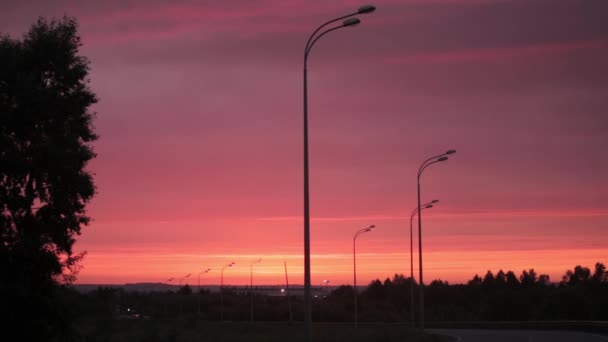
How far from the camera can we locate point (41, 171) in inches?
941

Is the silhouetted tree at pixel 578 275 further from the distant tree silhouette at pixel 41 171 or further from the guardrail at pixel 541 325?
the distant tree silhouette at pixel 41 171

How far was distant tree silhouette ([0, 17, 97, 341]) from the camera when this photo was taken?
23.3m

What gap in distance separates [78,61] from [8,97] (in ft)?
7.74

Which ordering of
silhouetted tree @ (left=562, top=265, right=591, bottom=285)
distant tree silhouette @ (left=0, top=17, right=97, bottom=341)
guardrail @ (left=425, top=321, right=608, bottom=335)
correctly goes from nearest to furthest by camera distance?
distant tree silhouette @ (left=0, top=17, right=97, bottom=341) → guardrail @ (left=425, top=321, right=608, bottom=335) → silhouetted tree @ (left=562, top=265, right=591, bottom=285)

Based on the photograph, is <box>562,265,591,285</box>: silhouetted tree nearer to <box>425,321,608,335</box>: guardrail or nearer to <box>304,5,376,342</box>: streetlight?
<box>425,321,608,335</box>: guardrail

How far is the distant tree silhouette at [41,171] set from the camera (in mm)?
23344

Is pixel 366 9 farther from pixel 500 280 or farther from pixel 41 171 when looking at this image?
pixel 500 280

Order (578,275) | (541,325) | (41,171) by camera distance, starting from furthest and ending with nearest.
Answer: (578,275)
(541,325)
(41,171)

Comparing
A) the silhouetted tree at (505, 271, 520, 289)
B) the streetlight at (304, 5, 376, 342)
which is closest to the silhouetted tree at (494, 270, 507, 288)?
the silhouetted tree at (505, 271, 520, 289)

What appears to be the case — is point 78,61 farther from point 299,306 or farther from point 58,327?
point 299,306

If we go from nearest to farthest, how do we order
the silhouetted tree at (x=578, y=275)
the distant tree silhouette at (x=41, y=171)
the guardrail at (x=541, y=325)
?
the distant tree silhouette at (x=41, y=171) < the guardrail at (x=541, y=325) < the silhouetted tree at (x=578, y=275)

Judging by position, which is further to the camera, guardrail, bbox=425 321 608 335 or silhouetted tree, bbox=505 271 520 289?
silhouetted tree, bbox=505 271 520 289

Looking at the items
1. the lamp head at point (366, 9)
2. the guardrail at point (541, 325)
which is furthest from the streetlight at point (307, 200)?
the guardrail at point (541, 325)

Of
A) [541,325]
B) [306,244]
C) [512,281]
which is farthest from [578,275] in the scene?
[306,244]
